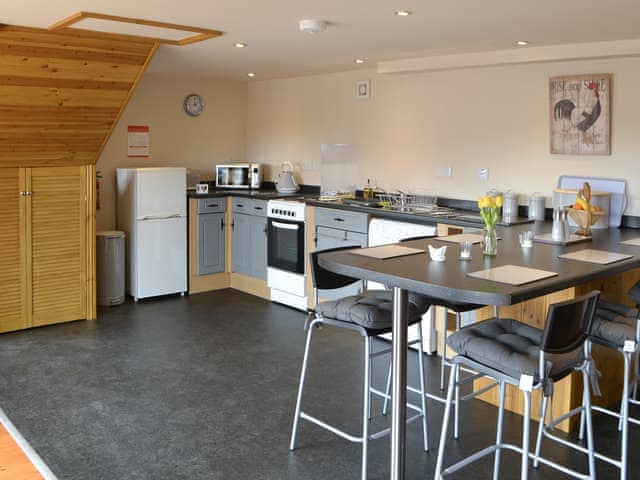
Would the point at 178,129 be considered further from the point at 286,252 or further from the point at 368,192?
the point at 368,192

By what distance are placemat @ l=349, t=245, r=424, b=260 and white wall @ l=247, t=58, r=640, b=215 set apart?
2153 mm

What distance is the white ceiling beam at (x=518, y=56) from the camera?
4496 millimetres

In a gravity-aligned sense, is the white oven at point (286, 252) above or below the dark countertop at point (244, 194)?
below

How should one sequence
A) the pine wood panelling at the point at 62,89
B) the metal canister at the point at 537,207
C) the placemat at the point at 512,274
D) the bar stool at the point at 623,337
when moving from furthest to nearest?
the metal canister at the point at 537,207
the pine wood panelling at the point at 62,89
the bar stool at the point at 623,337
the placemat at the point at 512,274

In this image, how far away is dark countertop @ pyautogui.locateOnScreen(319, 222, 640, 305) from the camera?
252 centimetres

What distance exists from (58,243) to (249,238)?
1833mm

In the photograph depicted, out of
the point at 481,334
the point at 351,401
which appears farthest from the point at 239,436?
the point at 481,334

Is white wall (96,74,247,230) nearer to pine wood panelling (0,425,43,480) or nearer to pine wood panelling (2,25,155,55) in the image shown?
pine wood panelling (2,25,155,55)

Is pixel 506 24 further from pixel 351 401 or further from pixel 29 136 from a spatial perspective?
pixel 29 136

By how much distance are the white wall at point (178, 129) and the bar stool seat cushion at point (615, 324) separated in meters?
4.87

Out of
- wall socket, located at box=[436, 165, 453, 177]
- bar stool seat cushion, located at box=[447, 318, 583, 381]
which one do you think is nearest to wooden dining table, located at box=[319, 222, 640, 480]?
bar stool seat cushion, located at box=[447, 318, 583, 381]

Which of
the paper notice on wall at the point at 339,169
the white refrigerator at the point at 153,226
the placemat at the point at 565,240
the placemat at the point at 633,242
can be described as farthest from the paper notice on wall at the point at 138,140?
the placemat at the point at 633,242

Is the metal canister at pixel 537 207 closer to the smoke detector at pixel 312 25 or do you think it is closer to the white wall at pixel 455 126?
the white wall at pixel 455 126

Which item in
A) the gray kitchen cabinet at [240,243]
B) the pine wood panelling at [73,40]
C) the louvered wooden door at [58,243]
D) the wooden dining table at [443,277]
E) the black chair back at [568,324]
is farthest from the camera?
the gray kitchen cabinet at [240,243]
